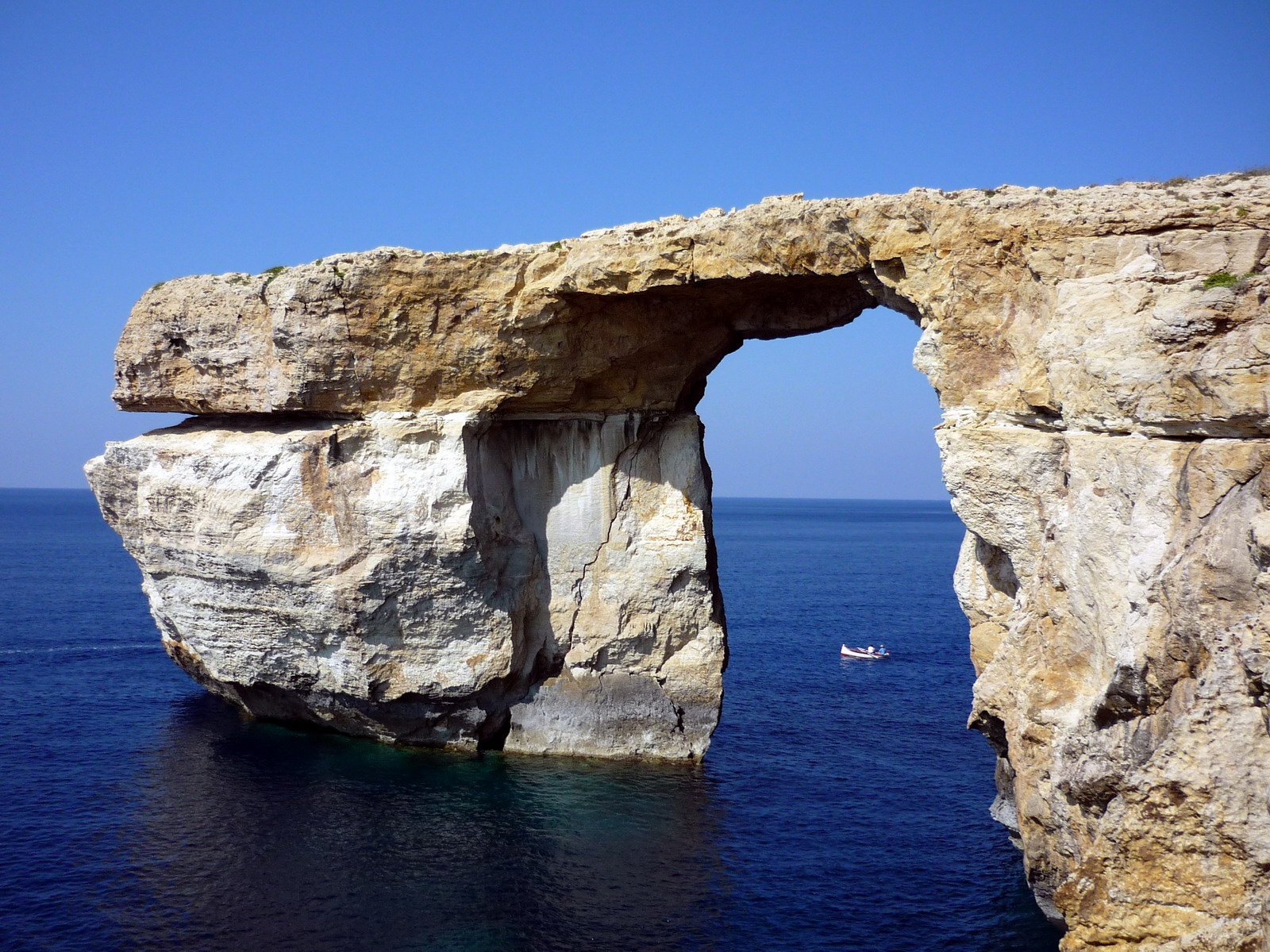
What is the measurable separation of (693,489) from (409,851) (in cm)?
1008

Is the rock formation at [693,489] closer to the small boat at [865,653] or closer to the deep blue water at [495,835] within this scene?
the deep blue water at [495,835]

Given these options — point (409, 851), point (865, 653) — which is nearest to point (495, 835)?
point (409, 851)

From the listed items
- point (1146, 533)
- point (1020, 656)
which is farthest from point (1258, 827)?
point (1020, 656)

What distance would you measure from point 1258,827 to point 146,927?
15717mm

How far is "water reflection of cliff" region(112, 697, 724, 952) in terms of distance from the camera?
54.0 ft

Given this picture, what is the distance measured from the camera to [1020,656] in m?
14.9

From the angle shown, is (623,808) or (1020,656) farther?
(623,808)

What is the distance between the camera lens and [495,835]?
19.9 meters

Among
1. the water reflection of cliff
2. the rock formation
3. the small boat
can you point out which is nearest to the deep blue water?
the water reflection of cliff

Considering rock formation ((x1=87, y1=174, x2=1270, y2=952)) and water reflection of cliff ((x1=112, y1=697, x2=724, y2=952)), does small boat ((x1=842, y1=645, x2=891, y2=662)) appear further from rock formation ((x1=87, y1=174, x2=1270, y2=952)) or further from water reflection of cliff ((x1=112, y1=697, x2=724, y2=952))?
water reflection of cliff ((x1=112, y1=697, x2=724, y2=952))

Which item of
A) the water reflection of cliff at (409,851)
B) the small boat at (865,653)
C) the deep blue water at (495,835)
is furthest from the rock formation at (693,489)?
the small boat at (865,653)

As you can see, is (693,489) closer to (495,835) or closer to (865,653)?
(495,835)

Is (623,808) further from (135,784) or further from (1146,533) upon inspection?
(1146,533)

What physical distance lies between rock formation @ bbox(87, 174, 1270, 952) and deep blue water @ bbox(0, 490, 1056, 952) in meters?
1.52
